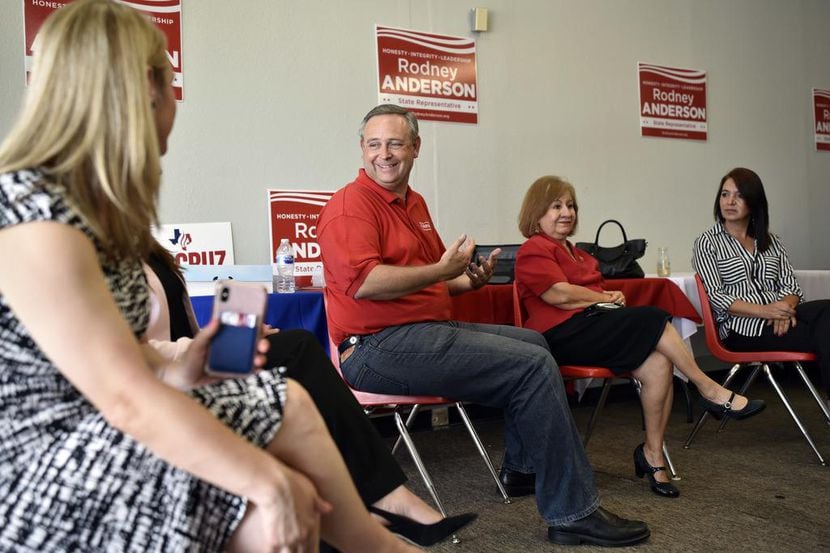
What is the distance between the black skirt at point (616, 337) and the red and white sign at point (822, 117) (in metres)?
4.67

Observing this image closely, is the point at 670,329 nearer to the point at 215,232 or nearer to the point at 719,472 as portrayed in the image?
the point at 719,472

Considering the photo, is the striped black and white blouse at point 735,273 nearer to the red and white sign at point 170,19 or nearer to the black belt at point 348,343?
the black belt at point 348,343

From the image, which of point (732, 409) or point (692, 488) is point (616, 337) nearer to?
point (732, 409)

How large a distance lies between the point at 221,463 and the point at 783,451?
3.33 metres

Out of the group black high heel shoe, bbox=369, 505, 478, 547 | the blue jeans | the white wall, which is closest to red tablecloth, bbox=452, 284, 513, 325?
the blue jeans

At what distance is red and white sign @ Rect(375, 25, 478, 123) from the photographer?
4957 millimetres

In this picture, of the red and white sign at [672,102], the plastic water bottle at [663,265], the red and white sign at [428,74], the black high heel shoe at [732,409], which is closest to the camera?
the black high heel shoe at [732,409]

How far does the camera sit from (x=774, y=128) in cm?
664

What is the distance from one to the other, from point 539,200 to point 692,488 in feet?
4.19

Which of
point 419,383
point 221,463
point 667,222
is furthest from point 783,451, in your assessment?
point 221,463

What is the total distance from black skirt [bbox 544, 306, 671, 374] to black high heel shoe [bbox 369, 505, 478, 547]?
1.61 metres

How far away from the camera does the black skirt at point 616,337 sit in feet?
10.1

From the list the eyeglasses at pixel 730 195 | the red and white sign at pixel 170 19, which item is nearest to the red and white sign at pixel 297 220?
the red and white sign at pixel 170 19

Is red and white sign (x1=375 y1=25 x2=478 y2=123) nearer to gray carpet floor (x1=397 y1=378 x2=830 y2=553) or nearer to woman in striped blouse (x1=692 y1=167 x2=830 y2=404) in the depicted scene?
woman in striped blouse (x1=692 y1=167 x2=830 y2=404)
